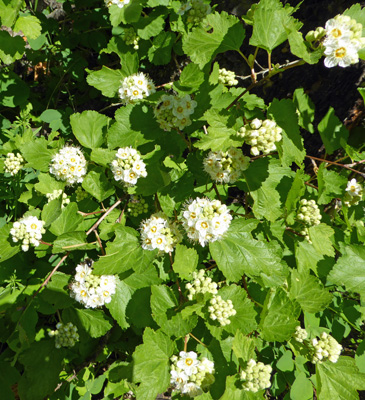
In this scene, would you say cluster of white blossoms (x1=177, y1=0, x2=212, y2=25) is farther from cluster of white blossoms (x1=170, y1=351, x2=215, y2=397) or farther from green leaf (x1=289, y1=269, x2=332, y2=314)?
cluster of white blossoms (x1=170, y1=351, x2=215, y2=397)

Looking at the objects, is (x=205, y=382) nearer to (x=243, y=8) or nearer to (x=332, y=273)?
(x=332, y=273)

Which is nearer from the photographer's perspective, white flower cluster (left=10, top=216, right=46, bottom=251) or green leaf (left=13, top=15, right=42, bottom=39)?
white flower cluster (left=10, top=216, right=46, bottom=251)

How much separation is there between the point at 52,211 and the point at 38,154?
24.1 inches

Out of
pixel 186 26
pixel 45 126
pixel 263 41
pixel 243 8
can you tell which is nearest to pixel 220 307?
pixel 263 41

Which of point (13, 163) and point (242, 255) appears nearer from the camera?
point (242, 255)

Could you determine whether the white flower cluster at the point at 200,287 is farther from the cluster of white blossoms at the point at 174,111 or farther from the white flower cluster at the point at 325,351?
the cluster of white blossoms at the point at 174,111

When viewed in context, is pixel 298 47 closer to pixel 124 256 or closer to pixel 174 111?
pixel 174 111

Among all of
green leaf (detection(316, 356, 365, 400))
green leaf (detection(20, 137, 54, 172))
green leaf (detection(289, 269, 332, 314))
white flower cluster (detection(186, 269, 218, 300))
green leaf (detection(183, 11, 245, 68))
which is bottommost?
green leaf (detection(316, 356, 365, 400))

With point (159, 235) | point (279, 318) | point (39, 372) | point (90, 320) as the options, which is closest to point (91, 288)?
point (90, 320)

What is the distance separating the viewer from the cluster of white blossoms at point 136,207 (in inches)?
104

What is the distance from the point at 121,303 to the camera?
2.40 meters

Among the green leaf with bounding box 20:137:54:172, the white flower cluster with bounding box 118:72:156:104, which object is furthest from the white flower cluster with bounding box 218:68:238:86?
the green leaf with bounding box 20:137:54:172

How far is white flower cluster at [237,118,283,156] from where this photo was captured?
1.85m

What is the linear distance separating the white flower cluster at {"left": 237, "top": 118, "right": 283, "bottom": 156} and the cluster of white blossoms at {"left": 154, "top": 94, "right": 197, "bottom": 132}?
0.52 metres
